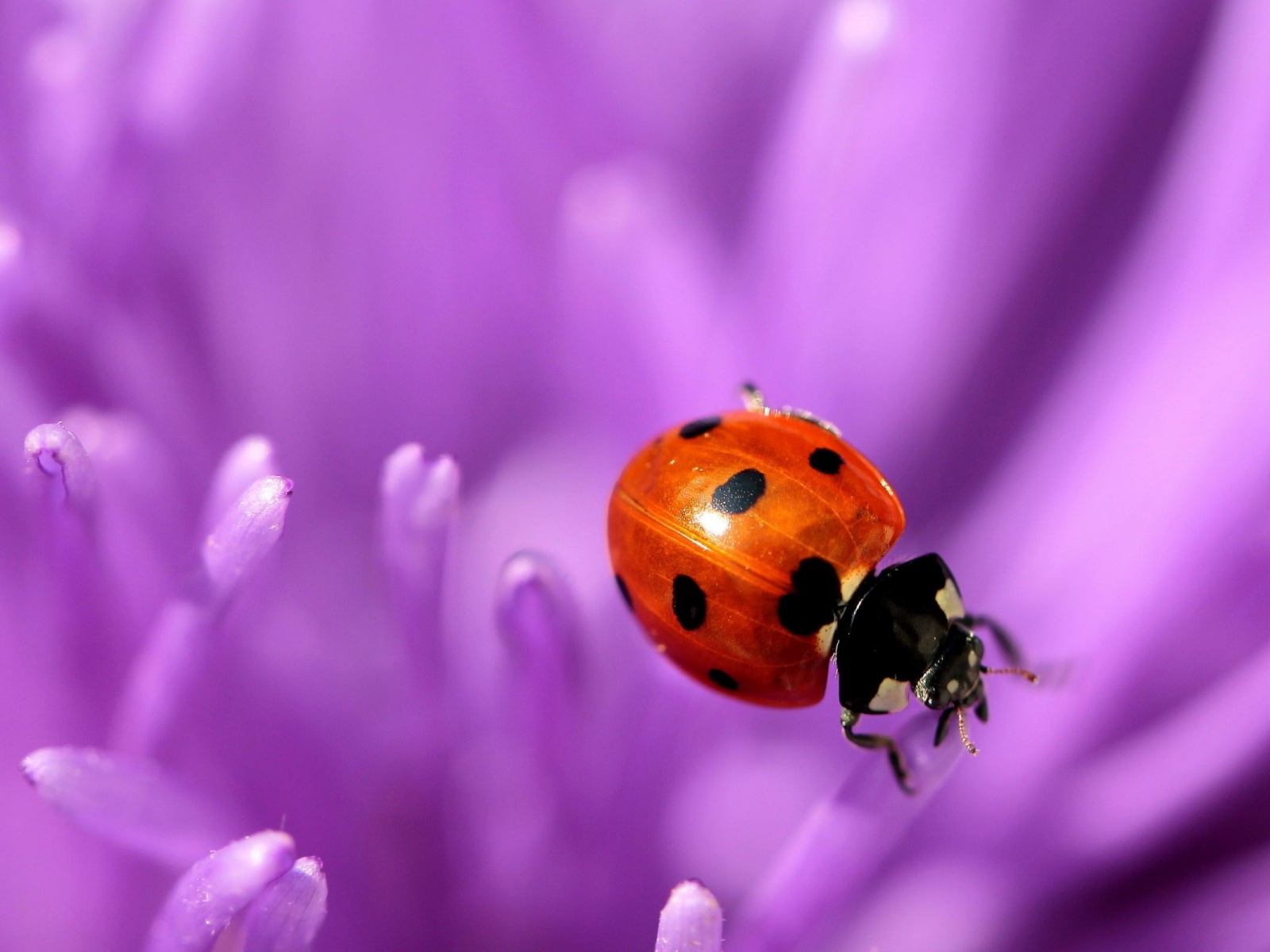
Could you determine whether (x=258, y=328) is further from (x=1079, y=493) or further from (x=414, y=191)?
(x=1079, y=493)

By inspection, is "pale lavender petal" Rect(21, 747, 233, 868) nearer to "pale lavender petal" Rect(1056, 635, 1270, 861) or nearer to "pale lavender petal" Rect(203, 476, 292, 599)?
"pale lavender petal" Rect(203, 476, 292, 599)

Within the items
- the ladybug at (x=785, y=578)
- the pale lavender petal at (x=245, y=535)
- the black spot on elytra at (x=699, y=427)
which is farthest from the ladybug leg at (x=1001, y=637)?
the pale lavender petal at (x=245, y=535)

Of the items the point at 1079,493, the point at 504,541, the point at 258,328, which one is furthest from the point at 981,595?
the point at 258,328

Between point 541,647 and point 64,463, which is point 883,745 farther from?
point 64,463

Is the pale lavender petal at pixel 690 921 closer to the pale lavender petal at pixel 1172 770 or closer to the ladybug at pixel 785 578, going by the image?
the ladybug at pixel 785 578

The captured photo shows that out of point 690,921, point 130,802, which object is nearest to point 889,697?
point 690,921

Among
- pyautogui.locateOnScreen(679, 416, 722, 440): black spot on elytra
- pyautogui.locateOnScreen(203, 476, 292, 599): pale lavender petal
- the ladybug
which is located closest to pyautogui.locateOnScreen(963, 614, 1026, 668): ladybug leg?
the ladybug
